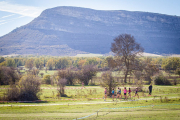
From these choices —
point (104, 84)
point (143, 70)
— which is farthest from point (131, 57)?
point (104, 84)

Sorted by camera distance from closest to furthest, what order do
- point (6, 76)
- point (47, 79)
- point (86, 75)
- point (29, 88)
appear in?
1. point (29, 88)
2. point (6, 76)
3. point (86, 75)
4. point (47, 79)

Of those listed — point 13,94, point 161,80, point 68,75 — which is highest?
point 68,75

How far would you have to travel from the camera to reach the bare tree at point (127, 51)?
40812mm

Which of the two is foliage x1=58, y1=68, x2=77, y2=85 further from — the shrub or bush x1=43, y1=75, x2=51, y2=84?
the shrub

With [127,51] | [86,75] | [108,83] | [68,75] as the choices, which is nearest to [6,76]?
[68,75]

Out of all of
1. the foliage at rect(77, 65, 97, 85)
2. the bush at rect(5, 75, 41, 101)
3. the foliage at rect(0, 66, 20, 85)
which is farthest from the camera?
the foliage at rect(77, 65, 97, 85)

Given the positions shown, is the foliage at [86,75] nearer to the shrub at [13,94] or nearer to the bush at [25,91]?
the bush at [25,91]

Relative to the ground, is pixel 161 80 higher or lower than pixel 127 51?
lower

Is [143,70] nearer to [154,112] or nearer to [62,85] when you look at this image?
[62,85]

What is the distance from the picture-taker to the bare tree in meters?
40.8

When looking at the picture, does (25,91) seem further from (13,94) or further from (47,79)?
(47,79)

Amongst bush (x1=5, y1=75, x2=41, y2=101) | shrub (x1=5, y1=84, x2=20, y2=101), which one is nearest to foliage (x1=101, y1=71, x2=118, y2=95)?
bush (x1=5, y1=75, x2=41, y2=101)

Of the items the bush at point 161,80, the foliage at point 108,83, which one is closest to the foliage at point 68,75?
the foliage at point 108,83

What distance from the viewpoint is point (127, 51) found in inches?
1629
